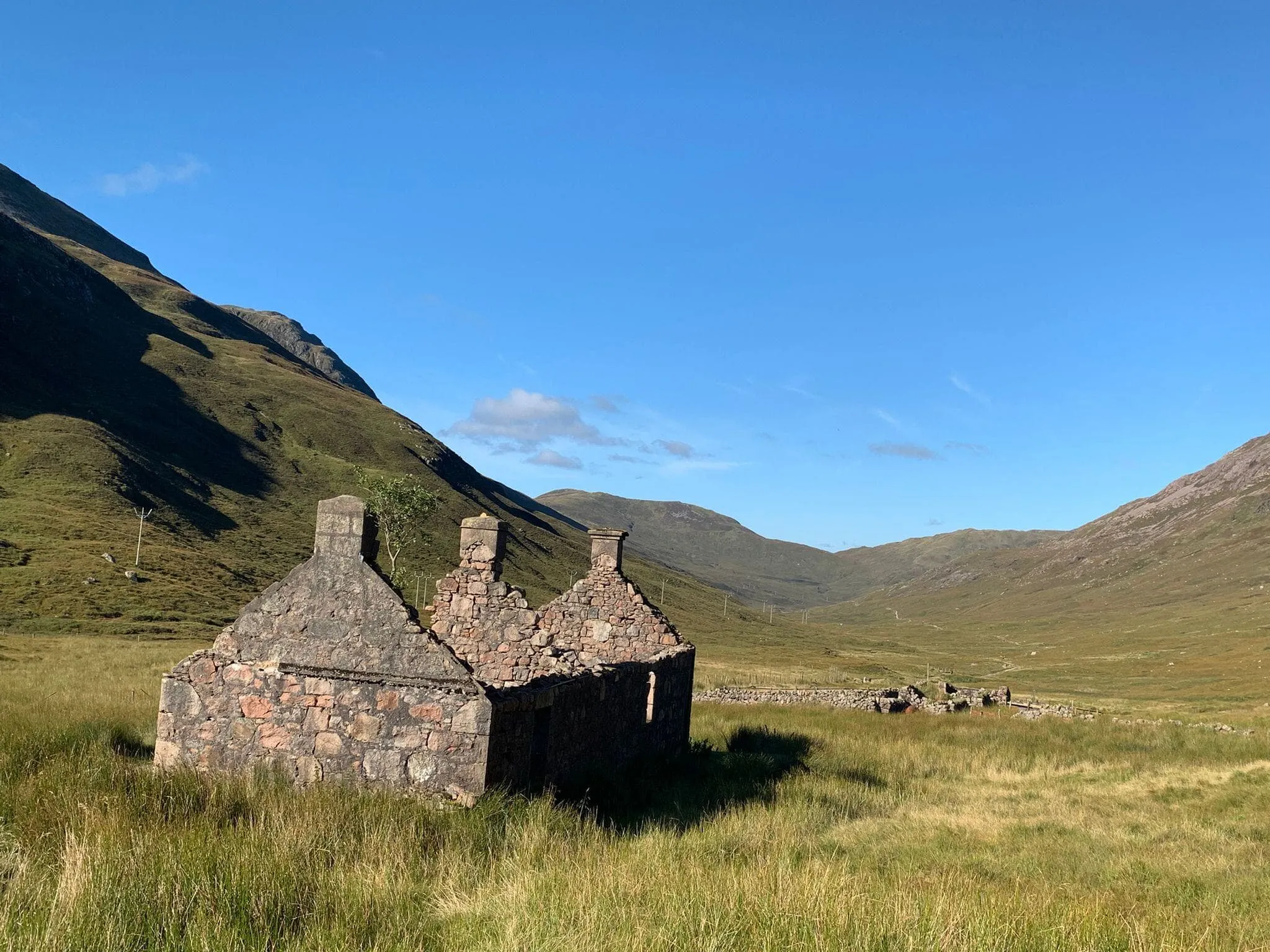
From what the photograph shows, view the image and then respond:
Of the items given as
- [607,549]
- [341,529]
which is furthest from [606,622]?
[341,529]

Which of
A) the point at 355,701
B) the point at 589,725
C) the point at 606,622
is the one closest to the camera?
the point at 355,701

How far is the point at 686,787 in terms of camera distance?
476 inches

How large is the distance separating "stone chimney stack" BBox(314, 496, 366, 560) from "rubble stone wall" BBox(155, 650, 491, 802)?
1.28 m

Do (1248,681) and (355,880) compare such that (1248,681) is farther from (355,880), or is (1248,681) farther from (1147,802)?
(355,880)

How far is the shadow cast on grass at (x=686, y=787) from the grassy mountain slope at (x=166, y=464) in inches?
1410

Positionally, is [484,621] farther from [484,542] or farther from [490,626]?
[484,542]

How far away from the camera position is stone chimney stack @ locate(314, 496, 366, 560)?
32.0 ft

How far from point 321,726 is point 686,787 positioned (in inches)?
199

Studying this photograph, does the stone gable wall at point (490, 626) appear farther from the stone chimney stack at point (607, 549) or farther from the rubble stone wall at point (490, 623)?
the stone chimney stack at point (607, 549)

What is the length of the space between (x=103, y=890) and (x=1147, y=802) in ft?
48.4

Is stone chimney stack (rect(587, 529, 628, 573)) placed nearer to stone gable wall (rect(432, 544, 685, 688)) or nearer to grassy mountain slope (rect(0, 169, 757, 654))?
stone gable wall (rect(432, 544, 685, 688))

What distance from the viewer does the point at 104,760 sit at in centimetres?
823

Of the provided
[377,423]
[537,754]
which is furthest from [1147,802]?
[377,423]

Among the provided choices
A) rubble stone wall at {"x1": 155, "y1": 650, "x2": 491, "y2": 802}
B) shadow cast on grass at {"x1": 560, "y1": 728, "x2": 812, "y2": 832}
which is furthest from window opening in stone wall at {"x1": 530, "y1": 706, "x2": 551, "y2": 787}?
rubble stone wall at {"x1": 155, "y1": 650, "x2": 491, "y2": 802}
